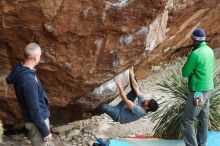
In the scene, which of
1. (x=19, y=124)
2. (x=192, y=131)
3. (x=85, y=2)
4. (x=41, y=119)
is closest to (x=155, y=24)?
(x=85, y=2)

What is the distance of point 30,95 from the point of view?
527 cm

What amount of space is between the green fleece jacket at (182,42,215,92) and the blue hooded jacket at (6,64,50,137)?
2.02m

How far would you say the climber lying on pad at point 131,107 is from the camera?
734 cm

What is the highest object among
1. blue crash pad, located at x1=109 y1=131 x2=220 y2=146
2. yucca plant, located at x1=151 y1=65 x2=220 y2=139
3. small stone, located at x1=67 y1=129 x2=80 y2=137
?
yucca plant, located at x1=151 y1=65 x2=220 y2=139

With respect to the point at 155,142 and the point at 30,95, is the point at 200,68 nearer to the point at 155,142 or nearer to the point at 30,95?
the point at 155,142

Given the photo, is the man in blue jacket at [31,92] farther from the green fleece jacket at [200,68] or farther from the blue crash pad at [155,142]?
the blue crash pad at [155,142]

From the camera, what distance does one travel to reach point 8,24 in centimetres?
666

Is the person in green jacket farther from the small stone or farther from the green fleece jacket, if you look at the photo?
Answer: the small stone

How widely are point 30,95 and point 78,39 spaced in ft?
5.60

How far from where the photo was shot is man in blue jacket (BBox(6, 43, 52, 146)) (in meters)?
5.29

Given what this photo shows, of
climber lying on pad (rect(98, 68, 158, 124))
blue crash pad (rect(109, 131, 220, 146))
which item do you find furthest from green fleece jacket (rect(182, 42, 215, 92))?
blue crash pad (rect(109, 131, 220, 146))

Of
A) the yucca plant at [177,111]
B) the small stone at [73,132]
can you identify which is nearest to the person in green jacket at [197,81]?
the yucca plant at [177,111]

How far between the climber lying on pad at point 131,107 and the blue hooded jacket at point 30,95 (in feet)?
6.74

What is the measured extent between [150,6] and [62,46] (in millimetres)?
1269
